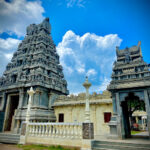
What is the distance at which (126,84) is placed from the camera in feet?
39.0

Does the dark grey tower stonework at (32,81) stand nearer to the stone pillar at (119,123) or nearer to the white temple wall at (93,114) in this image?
the white temple wall at (93,114)

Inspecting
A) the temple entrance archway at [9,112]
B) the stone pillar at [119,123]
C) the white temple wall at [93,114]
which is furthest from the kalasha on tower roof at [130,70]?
the temple entrance archway at [9,112]

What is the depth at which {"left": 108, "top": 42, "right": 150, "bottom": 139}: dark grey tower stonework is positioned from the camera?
11055mm

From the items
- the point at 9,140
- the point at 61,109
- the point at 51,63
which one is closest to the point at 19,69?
the point at 51,63

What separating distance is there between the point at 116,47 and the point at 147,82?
574cm

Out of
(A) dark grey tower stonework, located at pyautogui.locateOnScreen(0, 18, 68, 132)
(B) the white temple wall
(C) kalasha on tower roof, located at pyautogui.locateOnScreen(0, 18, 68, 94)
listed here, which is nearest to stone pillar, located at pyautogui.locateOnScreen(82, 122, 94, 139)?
(B) the white temple wall

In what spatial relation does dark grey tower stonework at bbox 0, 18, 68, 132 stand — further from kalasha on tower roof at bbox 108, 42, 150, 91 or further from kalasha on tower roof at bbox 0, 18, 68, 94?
kalasha on tower roof at bbox 108, 42, 150, 91

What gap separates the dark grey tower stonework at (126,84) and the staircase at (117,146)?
1.69m

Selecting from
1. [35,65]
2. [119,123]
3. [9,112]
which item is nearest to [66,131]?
[119,123]

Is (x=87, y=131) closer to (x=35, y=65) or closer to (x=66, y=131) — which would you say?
(x=66, y=131)

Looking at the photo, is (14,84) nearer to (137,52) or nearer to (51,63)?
(51,63)

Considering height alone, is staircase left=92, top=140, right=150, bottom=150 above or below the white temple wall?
below

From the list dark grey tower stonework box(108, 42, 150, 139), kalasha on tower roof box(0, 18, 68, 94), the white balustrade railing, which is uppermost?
kalasha on tower roof box(0, 18, 68, 94)

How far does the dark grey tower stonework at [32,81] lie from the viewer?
66.1 ft
